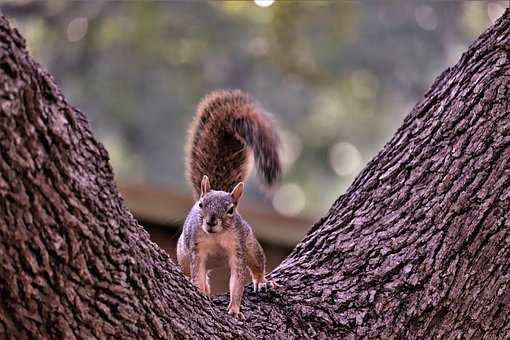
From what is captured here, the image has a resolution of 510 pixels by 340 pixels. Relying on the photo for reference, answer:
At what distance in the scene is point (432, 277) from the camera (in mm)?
2414

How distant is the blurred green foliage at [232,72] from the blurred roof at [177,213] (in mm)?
5285

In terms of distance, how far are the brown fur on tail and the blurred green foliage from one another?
7364 millimetres

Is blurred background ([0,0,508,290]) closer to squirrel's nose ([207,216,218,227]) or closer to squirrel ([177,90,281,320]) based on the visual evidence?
squirrel ([177,90,281,320])

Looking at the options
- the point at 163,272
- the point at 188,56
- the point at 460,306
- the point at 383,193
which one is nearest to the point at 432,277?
the point at 460,306

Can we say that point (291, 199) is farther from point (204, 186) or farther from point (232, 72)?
point (204, 186)

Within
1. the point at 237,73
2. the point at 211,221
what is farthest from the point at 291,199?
the point at 211,221

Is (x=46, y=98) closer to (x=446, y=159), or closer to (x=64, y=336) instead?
(x=64, y=336)

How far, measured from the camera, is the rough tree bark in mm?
1804

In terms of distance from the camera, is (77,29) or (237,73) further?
(237,73)

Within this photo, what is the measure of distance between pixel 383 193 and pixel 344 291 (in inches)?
11.4

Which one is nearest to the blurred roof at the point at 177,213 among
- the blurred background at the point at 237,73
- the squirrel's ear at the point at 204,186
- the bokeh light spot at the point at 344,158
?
the squirrel's ear at the point at 204,186

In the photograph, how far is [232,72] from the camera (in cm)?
1262

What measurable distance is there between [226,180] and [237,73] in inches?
373

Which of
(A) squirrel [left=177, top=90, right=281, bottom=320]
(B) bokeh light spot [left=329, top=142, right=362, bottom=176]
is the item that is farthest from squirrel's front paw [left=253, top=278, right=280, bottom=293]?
(B) bokeh light spot [left=329, top=142, right=362, bottom=176]
